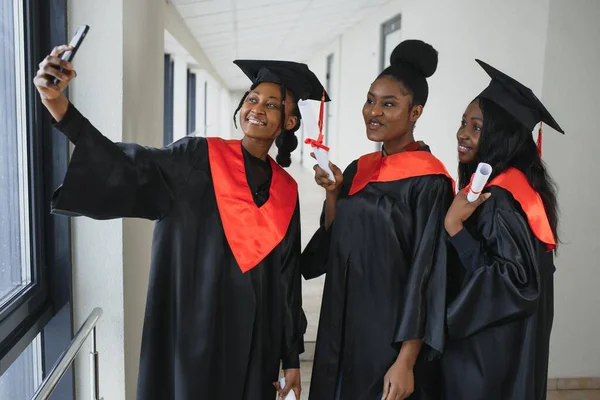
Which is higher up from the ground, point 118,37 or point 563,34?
point 563,34

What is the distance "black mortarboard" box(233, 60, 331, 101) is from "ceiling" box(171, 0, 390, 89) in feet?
10.2

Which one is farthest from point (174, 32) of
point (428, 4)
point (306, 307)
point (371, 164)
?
point (371, 164)

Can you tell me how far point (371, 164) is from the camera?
1799 millimetres

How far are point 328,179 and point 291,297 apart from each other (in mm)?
396

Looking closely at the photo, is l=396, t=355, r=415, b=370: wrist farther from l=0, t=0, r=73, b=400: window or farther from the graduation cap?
l=0, t=0, r=73, b=400: window

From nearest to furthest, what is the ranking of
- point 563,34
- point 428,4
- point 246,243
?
point 246,243 → point 563,34 → point 428,4

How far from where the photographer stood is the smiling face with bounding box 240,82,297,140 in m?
1.59

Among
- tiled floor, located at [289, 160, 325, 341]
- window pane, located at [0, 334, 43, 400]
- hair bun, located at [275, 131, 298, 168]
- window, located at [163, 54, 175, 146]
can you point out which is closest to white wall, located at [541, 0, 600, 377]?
tiled floor, located at [289, 160, 325, 341]

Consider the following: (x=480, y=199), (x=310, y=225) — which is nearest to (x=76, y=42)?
(x=480, y=199)

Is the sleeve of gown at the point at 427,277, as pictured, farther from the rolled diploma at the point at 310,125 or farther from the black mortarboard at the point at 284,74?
the black mortarboard at the point at 284,74

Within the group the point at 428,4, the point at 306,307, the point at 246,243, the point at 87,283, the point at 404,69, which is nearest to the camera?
the point at 246,243

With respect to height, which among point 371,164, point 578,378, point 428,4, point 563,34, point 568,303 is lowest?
point 578,378

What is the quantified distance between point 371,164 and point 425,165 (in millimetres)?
216

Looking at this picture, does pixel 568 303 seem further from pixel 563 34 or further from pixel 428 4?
pixel 428 4
